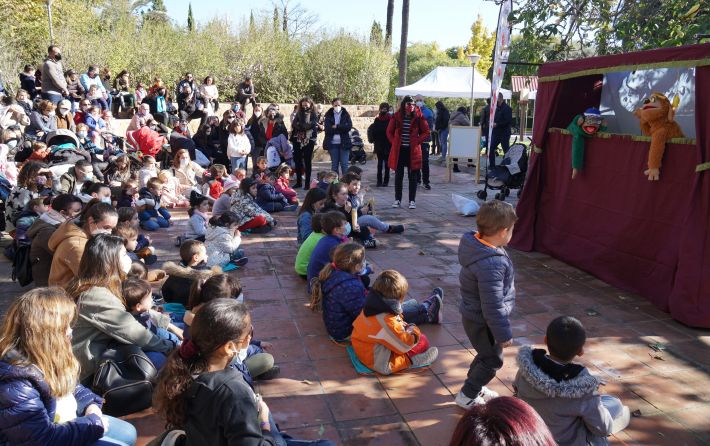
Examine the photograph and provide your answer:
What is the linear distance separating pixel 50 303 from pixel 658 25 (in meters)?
9.66

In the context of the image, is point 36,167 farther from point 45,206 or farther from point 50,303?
point 50,303

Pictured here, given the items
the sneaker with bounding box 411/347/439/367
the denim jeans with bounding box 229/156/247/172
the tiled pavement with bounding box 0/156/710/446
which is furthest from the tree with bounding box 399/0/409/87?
the sneaker with bounding box 411/347/439/367

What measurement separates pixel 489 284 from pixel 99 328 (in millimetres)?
2456

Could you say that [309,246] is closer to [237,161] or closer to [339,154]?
[339,154]

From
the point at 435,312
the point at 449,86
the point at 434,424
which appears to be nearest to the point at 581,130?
A: the point at 435,312

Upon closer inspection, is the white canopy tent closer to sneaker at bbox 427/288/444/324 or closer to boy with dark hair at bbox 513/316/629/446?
sneaker at bbox 427/288/444/324

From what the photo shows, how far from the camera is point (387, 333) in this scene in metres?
4.16

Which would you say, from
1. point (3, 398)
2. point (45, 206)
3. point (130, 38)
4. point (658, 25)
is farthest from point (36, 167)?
point (130, 38)

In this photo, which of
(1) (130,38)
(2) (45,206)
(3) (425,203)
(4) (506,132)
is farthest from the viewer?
(1) (130,38)

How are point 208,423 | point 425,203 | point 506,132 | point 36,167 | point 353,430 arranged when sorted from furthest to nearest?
1. point 506,132
2. point 425,203
3. point 36,167
4. point 353,430
5. point 208,423

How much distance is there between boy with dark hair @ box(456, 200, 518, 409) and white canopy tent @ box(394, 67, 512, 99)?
15102mm

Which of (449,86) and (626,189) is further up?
(449,86)

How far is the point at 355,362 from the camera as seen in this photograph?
440 cm

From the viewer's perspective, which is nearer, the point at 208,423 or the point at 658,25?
the point at 208,423
